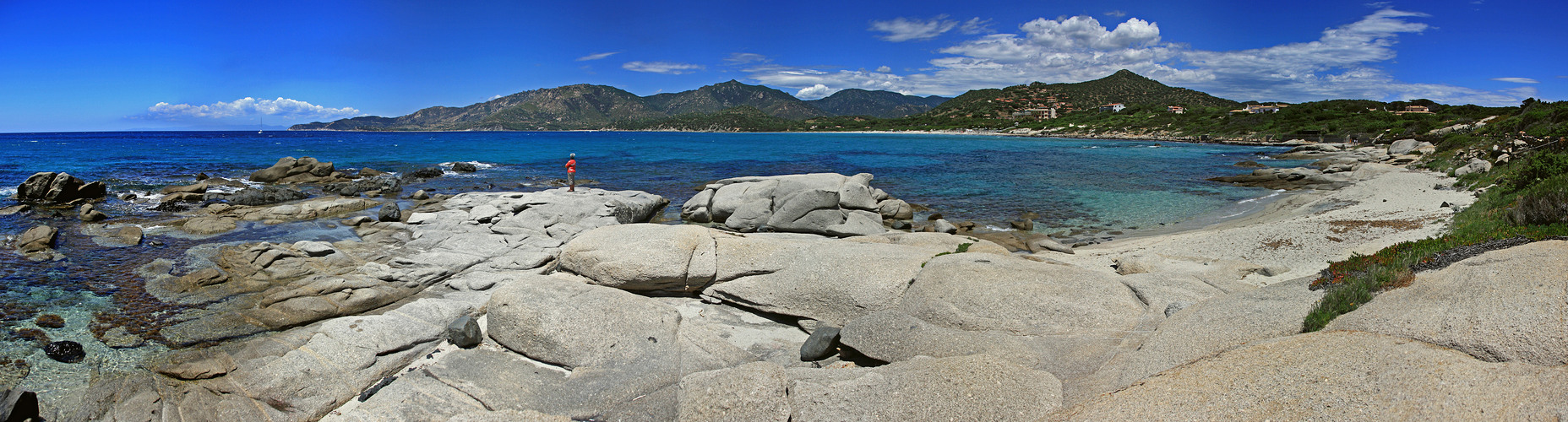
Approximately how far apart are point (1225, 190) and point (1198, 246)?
1868cm

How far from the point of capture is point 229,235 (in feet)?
50.0

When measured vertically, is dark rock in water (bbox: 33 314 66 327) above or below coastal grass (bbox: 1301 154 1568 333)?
below

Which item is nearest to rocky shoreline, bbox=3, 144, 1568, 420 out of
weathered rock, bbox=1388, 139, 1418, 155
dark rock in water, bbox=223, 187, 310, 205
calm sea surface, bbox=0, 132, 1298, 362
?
calm sea surface, bbox=0, 132, 1298, 362

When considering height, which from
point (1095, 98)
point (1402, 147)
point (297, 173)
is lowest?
point (297, 173)

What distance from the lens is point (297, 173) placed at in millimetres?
30781

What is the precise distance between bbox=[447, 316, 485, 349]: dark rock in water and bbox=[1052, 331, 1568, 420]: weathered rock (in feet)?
23.9

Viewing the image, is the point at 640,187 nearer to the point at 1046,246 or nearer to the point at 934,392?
the point at 1046,246

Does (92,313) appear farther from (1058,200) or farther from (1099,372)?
(1058,200)

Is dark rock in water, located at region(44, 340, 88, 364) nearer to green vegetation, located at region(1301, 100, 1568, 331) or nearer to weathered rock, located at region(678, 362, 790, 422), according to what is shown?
weathered rock, located at region(678, 362, 790, 422)

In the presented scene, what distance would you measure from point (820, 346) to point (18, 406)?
27.5 feet

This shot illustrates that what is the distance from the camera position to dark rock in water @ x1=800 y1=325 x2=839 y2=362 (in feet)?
25.2

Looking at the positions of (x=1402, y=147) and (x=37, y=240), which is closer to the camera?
(x=37, y=240)

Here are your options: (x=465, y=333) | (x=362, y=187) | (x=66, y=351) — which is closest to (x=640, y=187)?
(x=362, y=187)

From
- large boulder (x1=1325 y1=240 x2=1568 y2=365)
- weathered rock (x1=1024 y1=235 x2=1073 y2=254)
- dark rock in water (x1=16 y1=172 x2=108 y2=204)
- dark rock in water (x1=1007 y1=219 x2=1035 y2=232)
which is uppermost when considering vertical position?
large boulder (x1=1325 y1=240 x2=1568 y2=365)
